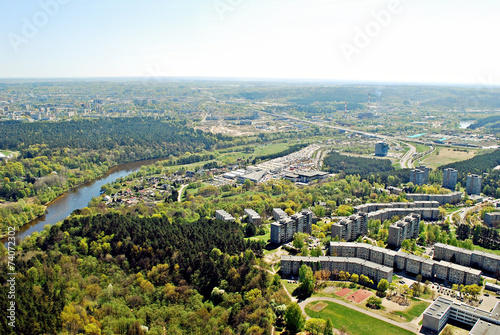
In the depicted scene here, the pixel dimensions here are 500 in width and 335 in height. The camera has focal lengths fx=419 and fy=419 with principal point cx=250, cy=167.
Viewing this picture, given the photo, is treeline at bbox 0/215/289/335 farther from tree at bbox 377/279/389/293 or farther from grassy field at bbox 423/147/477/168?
grassy field at bbox 423/147/477/168

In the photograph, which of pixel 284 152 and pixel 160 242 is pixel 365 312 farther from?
pixel 284 152

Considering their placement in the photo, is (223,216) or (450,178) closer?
(223,216)

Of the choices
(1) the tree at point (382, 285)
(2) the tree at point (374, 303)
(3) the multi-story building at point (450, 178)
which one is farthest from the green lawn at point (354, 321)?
(3) the multi-story building at point (450, 178)

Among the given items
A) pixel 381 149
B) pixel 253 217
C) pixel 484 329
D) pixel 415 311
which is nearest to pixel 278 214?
pixel 253 217

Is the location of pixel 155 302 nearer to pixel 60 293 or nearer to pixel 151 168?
pixel 60 293

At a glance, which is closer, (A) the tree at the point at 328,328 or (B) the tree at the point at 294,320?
(A) the tree at the point at 328,328

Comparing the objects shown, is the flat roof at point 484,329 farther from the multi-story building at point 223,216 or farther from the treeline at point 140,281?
the multi-story building at point 223,216
